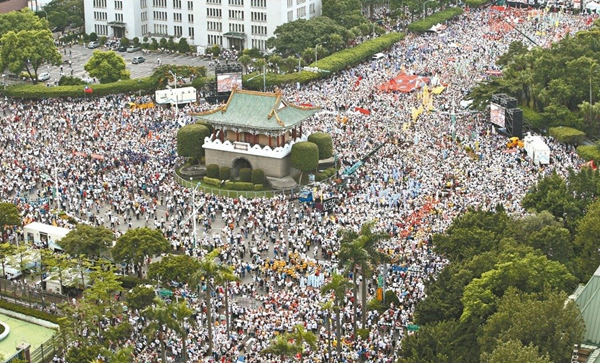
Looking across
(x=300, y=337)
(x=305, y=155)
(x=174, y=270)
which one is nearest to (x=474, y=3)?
(x=305, y=155)

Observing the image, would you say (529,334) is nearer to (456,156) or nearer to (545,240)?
(545,240)

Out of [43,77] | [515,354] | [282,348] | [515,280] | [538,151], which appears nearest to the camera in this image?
[515,354]

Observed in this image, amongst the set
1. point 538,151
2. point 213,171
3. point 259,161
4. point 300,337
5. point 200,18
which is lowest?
point 300,337

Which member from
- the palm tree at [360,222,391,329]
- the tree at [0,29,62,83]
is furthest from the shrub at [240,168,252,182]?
the tree at [0,29,62,83]

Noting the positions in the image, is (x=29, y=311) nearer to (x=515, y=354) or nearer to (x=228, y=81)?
(x=515, y=354)

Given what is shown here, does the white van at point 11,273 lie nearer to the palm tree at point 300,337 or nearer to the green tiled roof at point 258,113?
the green tiled roof at point 258,113

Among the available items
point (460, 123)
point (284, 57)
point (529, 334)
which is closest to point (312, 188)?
point (460, 123)

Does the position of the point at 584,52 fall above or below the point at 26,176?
above
